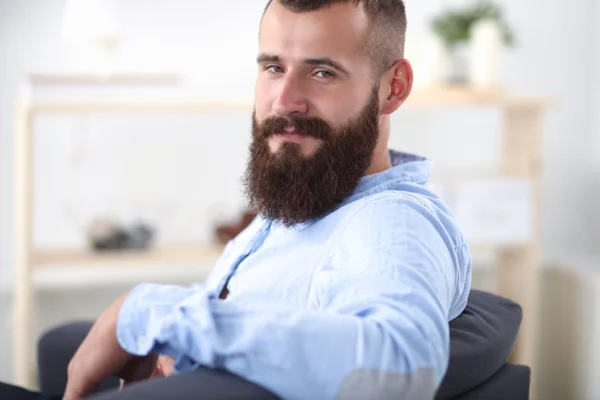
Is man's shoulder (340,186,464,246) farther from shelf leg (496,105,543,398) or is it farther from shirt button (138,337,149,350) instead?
shelf leg (496,105,543,398)

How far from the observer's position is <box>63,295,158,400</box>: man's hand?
126 cm

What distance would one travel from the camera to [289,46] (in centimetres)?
146

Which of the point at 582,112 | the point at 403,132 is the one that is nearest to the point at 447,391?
the point at 403,132

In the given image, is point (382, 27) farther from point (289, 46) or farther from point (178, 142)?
point (178, 142)

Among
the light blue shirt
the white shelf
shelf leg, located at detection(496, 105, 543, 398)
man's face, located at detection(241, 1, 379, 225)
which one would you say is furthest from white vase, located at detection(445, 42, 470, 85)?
the light blue shirt

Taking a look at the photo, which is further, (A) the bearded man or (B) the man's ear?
(B) the man's ear

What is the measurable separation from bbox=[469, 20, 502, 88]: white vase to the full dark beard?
166 cm

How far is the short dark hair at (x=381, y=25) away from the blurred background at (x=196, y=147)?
139cm

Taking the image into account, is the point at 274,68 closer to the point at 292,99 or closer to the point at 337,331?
the point at 292,99

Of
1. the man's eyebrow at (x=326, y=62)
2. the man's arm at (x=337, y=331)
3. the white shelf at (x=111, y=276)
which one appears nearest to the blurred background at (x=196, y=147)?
the white shelf at (x=111, y=276)

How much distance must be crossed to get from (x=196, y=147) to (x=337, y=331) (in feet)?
7.45

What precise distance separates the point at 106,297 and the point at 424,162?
2.00 m

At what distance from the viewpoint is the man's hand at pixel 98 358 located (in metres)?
1.26

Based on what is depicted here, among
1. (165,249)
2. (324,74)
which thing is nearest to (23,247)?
(165,249)
